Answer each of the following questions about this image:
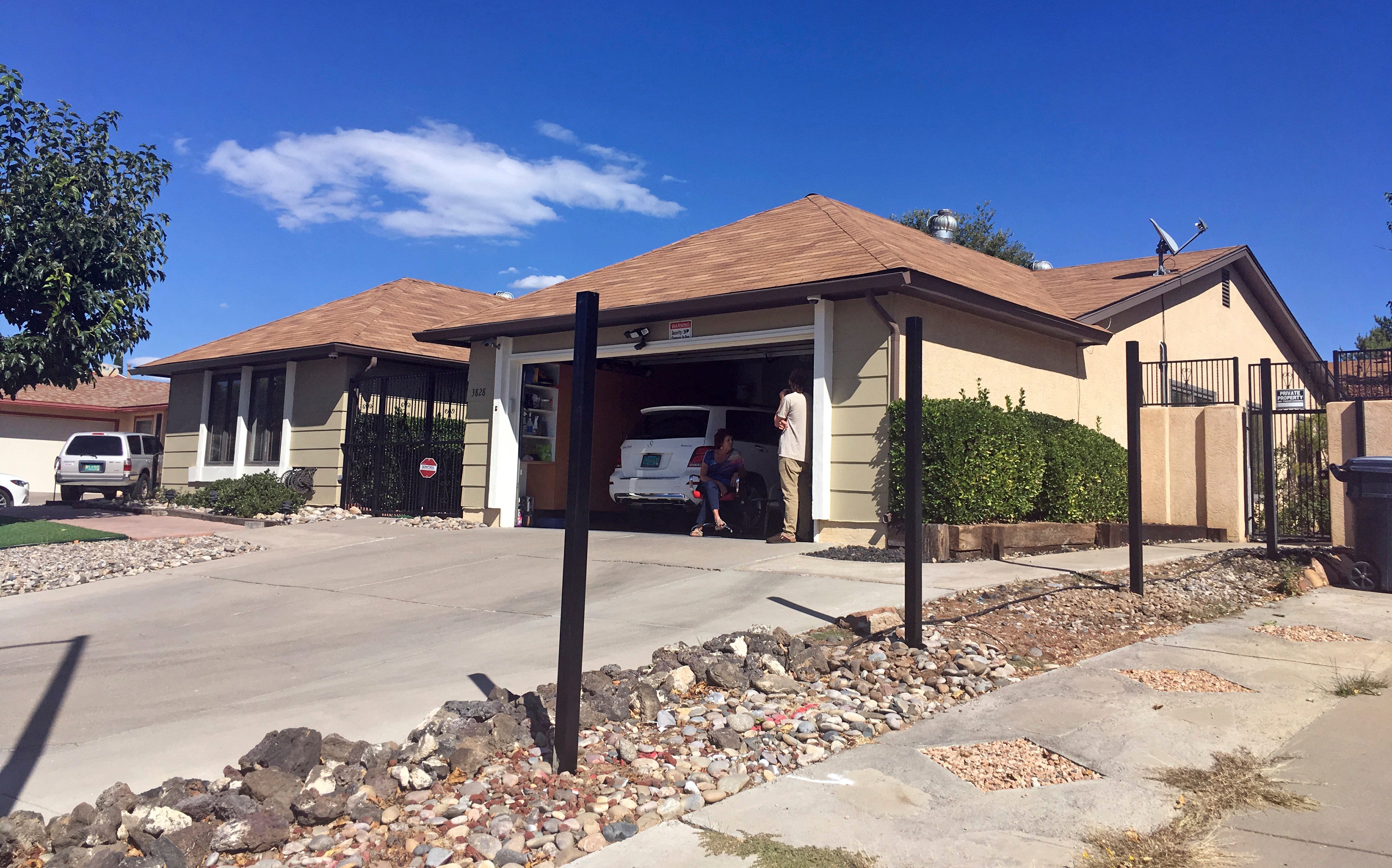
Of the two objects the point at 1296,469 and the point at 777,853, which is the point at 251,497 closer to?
the point at 777,853

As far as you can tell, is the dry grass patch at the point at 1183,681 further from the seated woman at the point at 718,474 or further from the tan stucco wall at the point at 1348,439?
the seated woman at the point at 718,474

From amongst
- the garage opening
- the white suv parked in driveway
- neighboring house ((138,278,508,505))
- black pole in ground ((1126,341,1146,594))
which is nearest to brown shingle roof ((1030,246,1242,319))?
the garage opening

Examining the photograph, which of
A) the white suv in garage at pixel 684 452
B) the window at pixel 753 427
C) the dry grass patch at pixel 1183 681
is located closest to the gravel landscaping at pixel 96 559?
the white suv in garage at pixel 684 452

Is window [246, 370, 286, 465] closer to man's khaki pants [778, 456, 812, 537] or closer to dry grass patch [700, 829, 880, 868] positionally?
man's khaki pants [778, 456, 812, 537]

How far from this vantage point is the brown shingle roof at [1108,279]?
15328 mm

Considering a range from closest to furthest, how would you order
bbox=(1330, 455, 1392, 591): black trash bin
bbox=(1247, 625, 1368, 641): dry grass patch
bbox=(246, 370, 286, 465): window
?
1. bbox=(1247, 625, 1368, 641): dry grass patch
2. bbox=(1330, 455, 1392, 591): black trash bin
3. bbox=(246, 370, 286, 465): window

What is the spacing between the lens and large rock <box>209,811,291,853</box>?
3.33 m

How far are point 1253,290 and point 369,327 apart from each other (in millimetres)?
19100

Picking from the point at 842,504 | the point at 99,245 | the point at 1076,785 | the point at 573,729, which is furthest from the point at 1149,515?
the point at 99,245

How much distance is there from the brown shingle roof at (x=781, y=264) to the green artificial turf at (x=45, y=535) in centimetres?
602

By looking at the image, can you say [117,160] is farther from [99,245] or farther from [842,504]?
[842,504]

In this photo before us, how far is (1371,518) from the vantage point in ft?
28.4

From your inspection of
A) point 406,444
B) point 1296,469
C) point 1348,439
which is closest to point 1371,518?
point 1348,439

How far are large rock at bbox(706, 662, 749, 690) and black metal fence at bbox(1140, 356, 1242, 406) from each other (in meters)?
11.6
